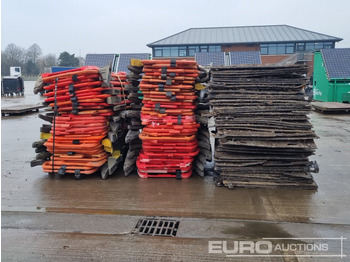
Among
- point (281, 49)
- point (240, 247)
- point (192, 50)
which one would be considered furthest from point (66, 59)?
point (240, 247)

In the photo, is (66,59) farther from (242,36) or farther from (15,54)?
(242,36)

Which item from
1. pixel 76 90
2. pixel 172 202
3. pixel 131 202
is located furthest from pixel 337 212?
pixel 76 90

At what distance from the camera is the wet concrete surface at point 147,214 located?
11.7 feet

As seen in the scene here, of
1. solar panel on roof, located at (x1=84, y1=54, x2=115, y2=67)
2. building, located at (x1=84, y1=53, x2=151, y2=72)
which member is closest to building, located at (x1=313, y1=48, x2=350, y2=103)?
building, located at (x1=84, y1=53, x2=151, y2=72)

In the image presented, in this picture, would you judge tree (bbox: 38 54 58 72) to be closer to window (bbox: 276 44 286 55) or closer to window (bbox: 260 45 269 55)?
window (bbox: 260 45 269 55)

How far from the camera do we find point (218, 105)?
5.82 metres

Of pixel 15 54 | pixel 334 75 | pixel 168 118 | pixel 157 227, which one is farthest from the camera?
pixel 15 54

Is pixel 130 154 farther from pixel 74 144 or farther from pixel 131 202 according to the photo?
pixel 131 202

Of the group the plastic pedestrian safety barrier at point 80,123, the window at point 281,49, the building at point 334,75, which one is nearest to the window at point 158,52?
the window at point 281,49

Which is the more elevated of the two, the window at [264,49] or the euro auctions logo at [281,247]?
the window at [264,49]

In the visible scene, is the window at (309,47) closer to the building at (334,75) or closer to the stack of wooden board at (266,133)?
the building at (334,75)

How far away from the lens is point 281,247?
3580 mm

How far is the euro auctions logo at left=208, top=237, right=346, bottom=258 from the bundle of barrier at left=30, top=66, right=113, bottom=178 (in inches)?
129

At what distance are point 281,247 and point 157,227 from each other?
1.60 metres
